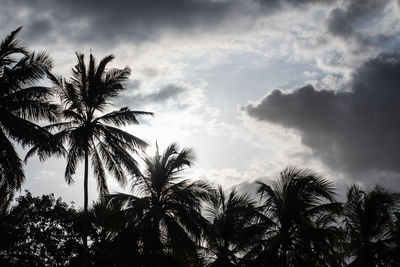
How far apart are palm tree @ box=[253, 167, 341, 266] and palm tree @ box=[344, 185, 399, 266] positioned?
240 centimetres

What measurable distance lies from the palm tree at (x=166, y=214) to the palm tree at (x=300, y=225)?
3562 mm

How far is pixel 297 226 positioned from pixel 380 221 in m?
5.14

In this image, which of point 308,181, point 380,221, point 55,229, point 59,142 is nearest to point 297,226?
point 308,181

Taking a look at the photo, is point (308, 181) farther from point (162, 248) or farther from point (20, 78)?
point (20, 78)

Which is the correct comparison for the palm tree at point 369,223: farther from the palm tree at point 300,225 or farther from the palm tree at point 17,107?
the palm tree at point 17,107

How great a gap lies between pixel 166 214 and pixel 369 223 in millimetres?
9895

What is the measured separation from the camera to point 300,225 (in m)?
16.1

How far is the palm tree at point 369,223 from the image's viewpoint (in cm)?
1838

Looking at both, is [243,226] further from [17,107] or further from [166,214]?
[17,107]

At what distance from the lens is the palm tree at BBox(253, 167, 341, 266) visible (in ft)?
51.5

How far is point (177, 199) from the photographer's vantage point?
63.2 feet

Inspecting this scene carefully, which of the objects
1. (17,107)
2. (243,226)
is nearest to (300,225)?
(243,226)

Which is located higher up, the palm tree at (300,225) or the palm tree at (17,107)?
the palm tree at (17,107)

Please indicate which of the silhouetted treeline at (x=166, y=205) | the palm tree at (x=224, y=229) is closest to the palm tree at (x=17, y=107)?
the silhouetted treeline at (x=166, y=205)
